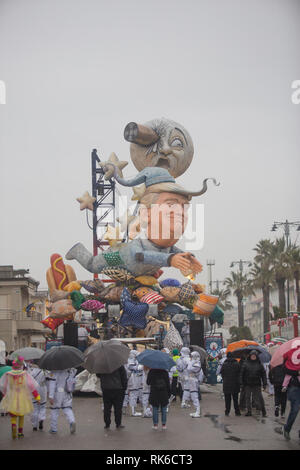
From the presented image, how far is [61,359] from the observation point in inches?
451

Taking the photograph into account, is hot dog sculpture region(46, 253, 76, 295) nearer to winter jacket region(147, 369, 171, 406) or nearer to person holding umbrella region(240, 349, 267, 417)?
person holding umbrella region(240, 349, 267, 417)

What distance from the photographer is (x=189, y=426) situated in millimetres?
12305

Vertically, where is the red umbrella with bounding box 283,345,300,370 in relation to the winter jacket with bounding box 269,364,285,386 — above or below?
above

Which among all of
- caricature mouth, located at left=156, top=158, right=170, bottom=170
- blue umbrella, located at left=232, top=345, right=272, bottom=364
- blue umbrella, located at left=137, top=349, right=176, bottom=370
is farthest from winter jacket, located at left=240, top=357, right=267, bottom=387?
caricature mouth, located at left=156, top=158, right=170, bottom=170

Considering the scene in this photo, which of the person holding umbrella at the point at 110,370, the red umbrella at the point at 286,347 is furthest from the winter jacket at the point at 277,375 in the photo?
the person holding umbrella at the point at 110,370

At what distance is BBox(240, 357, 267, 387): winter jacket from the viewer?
13.8 meters

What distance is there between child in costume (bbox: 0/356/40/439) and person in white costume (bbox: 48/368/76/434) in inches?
12.7

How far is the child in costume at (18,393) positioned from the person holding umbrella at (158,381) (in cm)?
200

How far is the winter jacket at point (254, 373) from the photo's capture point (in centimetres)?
1382

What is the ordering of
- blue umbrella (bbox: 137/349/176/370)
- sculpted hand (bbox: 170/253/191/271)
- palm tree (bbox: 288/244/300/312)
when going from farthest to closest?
palm tree (bbox: 288/244/300/312)
sculpted hand (bbox: 170/253/191/271)
blue umbrella (bbox: 137/349/176/370)

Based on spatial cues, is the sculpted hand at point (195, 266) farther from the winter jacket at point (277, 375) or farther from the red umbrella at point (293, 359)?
the red umbrella at point (293, 359)

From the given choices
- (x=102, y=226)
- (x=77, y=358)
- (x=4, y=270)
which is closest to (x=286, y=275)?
(x=102, y=226)
